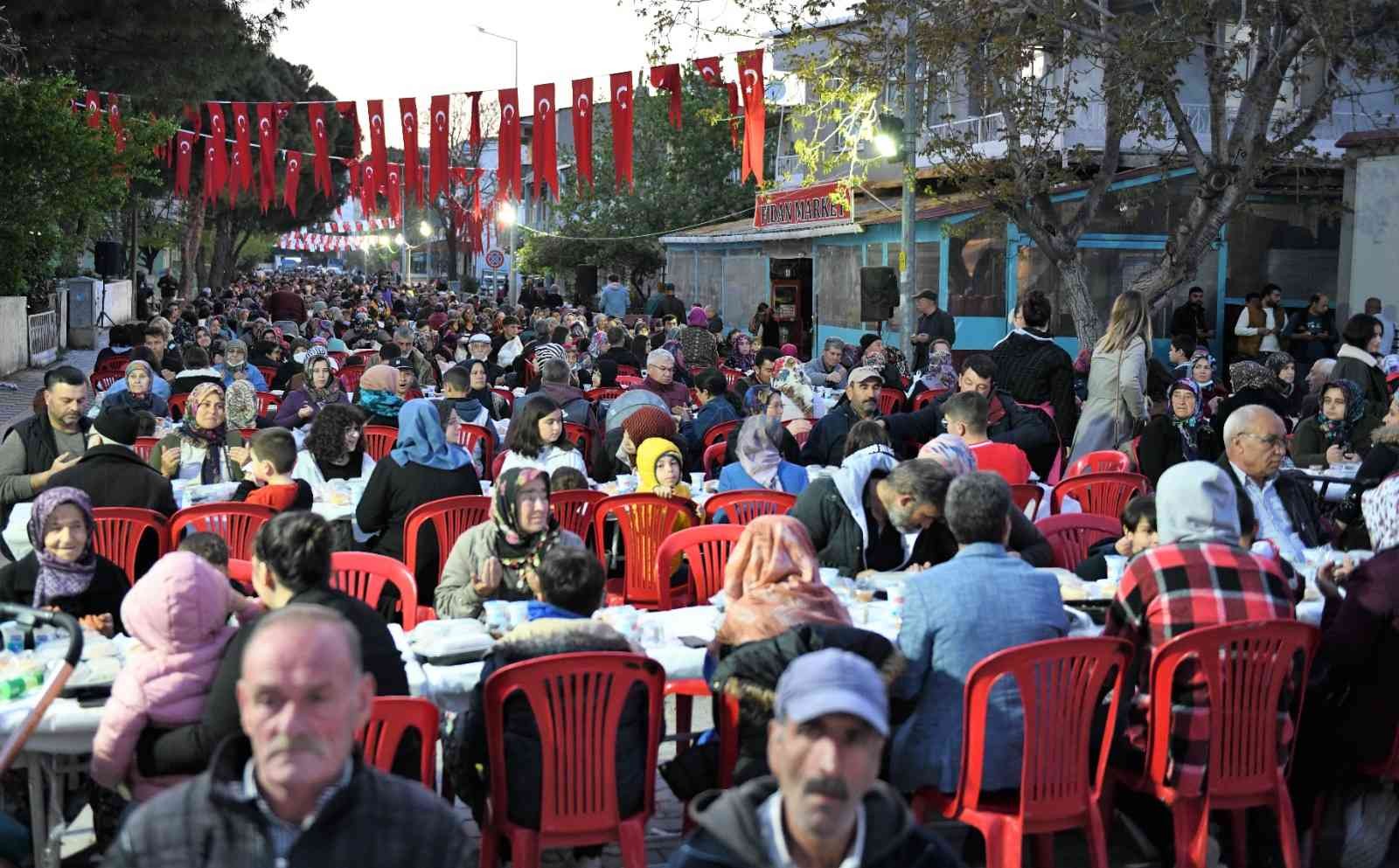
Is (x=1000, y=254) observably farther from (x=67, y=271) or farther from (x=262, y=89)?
(x=262, y=89)

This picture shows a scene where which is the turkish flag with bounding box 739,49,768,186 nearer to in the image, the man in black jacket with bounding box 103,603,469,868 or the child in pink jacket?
the child in pink jacket

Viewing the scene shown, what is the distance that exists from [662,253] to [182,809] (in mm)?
40572

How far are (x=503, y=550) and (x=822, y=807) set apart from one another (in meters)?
3.42

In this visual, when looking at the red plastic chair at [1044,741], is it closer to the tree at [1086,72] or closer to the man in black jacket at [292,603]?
the man in black jacket at [292,603]

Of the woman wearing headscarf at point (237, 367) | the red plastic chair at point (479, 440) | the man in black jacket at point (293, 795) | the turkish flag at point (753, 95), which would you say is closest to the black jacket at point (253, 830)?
the man in black jacket at point (293, 795)

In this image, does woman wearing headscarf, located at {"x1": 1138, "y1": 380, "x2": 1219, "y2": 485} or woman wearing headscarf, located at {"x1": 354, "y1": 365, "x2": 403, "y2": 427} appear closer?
woman wearing headscarf, located at {"x1": 1138, "y1": 380, "x2": 1219, "y2": 485}

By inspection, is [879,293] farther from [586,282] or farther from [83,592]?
[586,282]

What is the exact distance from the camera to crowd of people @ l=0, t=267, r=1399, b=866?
9.10 feet

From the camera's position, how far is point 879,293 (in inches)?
777

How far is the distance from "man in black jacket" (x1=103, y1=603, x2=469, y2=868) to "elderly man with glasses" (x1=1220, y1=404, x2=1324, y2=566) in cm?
450

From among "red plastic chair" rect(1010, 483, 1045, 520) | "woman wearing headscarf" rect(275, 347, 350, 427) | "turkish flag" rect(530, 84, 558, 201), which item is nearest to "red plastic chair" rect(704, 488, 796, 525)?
"red plastic chair" rect(1010, 483, 1045, 520)

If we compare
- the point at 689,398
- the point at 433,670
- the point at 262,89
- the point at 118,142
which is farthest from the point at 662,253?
the point at 433,670

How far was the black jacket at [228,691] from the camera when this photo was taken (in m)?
3.95

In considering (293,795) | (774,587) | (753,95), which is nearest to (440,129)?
(753,95)
